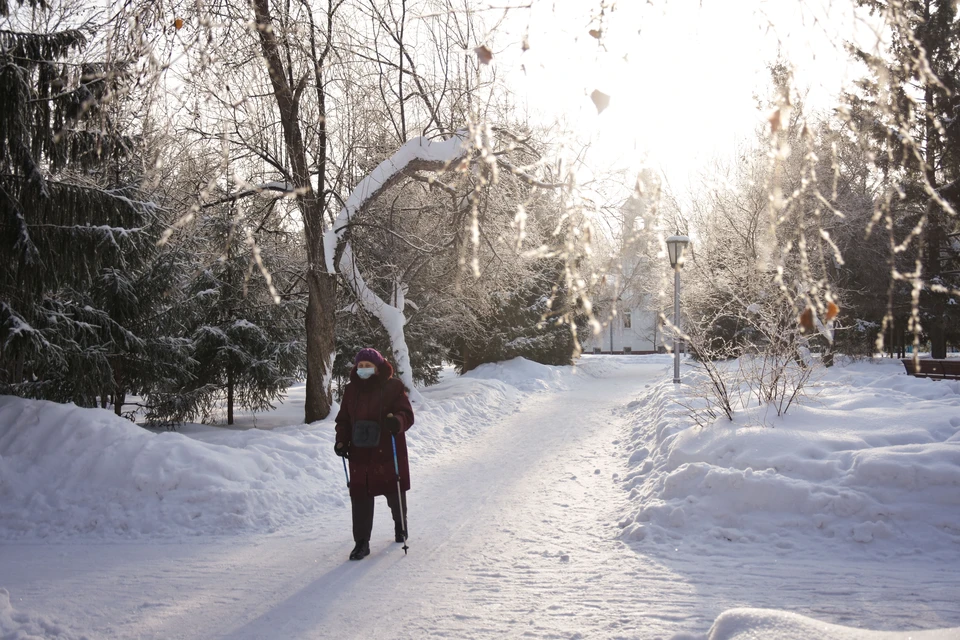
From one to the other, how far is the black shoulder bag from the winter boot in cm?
82

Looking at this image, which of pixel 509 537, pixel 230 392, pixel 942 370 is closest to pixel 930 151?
pixel 509 537

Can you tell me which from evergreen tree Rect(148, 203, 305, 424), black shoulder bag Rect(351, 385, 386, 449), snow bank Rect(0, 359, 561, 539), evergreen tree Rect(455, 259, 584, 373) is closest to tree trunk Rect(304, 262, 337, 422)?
evergreen tree Rect(148, 203, 305, 424)

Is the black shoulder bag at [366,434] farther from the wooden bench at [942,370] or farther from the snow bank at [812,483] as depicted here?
the wooden bench at [942,370]

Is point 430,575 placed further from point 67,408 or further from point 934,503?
point 67,408

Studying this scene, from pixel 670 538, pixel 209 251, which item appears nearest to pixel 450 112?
pixel 209 251

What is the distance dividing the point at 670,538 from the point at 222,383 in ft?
35.9

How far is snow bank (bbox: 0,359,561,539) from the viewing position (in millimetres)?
6715

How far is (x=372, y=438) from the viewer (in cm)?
604

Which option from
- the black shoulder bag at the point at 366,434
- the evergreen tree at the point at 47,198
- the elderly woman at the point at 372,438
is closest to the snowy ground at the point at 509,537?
the elderly woman at the point at 372,438

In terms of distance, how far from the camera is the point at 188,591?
194 inches

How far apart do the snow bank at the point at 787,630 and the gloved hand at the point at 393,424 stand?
3224 mm

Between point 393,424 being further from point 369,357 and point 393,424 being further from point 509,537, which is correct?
point 509,537

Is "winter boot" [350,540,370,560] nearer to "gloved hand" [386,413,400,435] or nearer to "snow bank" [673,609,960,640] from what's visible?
"gloved hand" [386,413,400,435]

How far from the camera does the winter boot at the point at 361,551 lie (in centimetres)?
566
